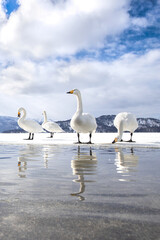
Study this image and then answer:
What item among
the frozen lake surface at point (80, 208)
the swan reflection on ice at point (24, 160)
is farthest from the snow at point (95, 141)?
the frozen lake surface at point (80, 208)

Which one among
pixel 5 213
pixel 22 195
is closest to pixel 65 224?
pixel 5 213

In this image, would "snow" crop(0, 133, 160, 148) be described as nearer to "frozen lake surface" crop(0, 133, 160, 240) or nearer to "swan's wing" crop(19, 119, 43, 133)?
"swan's wing" crop(19, 119, 43, 133)

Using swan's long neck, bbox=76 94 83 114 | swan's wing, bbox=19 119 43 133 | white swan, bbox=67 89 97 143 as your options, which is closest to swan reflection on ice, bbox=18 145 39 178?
white swan, bbox=67 89 97 143

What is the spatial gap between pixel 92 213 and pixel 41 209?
0.62m

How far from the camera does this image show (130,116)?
17.7m

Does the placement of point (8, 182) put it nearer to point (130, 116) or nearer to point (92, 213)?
point (92, 213)

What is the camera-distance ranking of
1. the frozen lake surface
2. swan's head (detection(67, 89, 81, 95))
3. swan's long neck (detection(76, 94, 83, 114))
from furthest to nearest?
swan's head (detection(67, 89, 81, 95)), swan's long neck (detection(76, 94, 83, 114)), the frozen lake surface

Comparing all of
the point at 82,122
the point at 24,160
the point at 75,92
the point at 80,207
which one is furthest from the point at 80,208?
the point at 75,92

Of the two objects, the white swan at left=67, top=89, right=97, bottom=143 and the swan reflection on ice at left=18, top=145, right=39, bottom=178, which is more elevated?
the white swan at left=67, top=89, right=97, bottom=143

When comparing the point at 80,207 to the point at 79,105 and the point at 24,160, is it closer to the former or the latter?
the point at 24,160

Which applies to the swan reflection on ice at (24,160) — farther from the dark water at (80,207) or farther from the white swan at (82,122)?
the white swan at (82,122)

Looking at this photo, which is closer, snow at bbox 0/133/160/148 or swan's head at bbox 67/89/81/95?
snow at bbox 0/133/160/148

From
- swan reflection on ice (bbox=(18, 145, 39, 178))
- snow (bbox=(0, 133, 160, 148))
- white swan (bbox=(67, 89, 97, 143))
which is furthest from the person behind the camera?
white swan (bbox=(67, 89, 97, 143))

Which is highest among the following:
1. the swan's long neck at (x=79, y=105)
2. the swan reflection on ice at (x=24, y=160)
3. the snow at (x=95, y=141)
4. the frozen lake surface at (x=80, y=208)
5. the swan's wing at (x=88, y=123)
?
the swan's long neck at (x=79, y=105)
